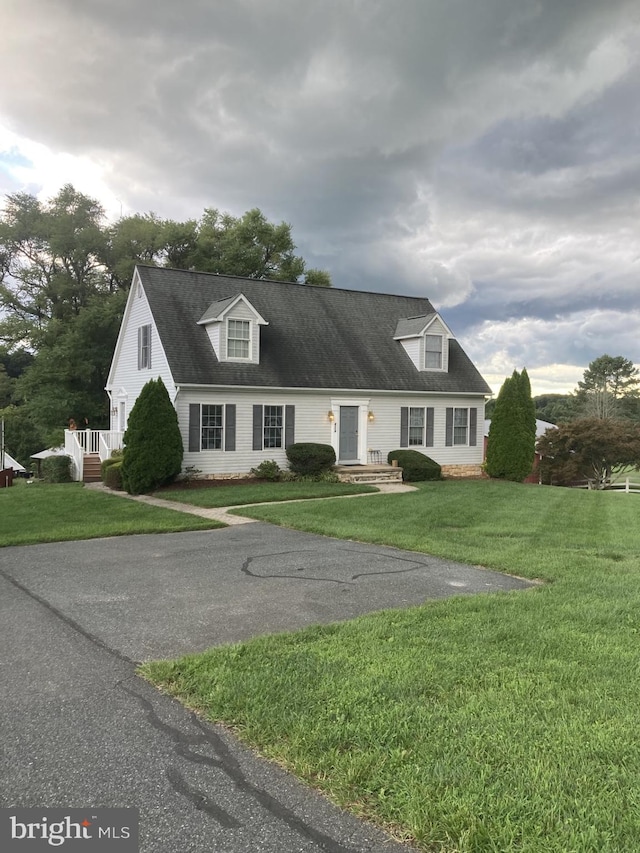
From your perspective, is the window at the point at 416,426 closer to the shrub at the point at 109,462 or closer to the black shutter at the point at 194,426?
the black shutter at the point at 194,426

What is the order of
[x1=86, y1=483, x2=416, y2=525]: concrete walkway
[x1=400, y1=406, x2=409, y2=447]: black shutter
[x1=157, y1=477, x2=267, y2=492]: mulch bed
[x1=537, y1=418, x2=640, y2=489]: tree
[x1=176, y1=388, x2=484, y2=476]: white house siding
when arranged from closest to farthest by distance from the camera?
1. [x1=86, y1=483, x2=416, y2=525]: concrete walkway
2. [x1=157, y1=477, x2=267, y2=492]: mulch bed
3. [x1=176, y1=388, x2=484, y2=476]: white house siding
4. [x1=400, y1=406, x2=409, y2=447]: black shutter
5. [x1=537, y1=418, x2=640, y2=489]: tree

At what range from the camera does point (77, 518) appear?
1183 cm

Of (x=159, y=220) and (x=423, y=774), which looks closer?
(x=423, y=774)

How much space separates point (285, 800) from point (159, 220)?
34552mm

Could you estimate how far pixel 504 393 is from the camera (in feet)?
73.5

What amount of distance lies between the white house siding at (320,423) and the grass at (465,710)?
13.0m

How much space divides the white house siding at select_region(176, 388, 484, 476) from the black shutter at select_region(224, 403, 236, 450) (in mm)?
133

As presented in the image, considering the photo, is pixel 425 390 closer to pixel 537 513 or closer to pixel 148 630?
pixel 537 513

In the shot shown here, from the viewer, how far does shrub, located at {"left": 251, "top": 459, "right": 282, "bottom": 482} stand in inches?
723

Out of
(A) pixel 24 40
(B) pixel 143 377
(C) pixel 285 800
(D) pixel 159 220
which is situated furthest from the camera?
(D) pixel 159 220

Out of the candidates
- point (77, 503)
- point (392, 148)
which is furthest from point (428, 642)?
point (392, 148)

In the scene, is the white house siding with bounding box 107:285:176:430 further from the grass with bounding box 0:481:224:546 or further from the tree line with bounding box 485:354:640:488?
the tree line with bounding box 485:354:640:488

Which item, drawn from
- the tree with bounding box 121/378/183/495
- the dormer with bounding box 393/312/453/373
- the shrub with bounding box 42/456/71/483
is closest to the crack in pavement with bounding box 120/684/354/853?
the tree with bounding box 121/378/183/495

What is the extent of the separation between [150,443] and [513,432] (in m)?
13.7
